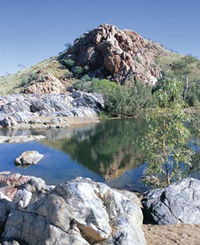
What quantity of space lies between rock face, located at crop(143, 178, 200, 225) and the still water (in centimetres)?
579

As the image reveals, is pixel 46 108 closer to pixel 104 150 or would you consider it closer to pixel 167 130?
pixel 104 150

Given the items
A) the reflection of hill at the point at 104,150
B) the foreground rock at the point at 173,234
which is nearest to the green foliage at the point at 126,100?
the reflection of hill at the point at 104,150

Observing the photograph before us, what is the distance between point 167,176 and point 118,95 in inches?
2647

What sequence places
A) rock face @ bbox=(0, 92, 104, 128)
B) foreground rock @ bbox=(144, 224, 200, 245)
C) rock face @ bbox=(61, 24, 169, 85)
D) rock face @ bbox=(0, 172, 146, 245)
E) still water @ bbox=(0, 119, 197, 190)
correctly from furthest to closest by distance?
rock face @ bbox=(61, 24, 169, 85) < rock face @ bbox=(0, 92, 104, 128) < still water @ bbox=(0, 119, 197, 190) < foreground rock @ bbox=(144, 224, 200, 245) < rock face @ bbox=(0, 172, 146, 245)

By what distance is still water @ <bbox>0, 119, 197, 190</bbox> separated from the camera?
30766 mm

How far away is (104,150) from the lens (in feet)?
144

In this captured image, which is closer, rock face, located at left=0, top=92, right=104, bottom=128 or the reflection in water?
the reflection in water

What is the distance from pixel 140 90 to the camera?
94000mm

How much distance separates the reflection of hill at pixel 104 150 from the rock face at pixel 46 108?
19.1 m

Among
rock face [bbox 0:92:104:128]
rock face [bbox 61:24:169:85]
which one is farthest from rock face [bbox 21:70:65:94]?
rock face [bbox 61:24:169:85]

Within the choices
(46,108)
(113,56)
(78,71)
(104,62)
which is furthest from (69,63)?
(46,108)

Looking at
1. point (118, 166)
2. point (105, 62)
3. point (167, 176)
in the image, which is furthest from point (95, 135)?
point (105, 62)

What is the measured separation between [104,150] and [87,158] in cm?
482

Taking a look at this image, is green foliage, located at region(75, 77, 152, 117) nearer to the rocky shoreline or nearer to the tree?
the tree
